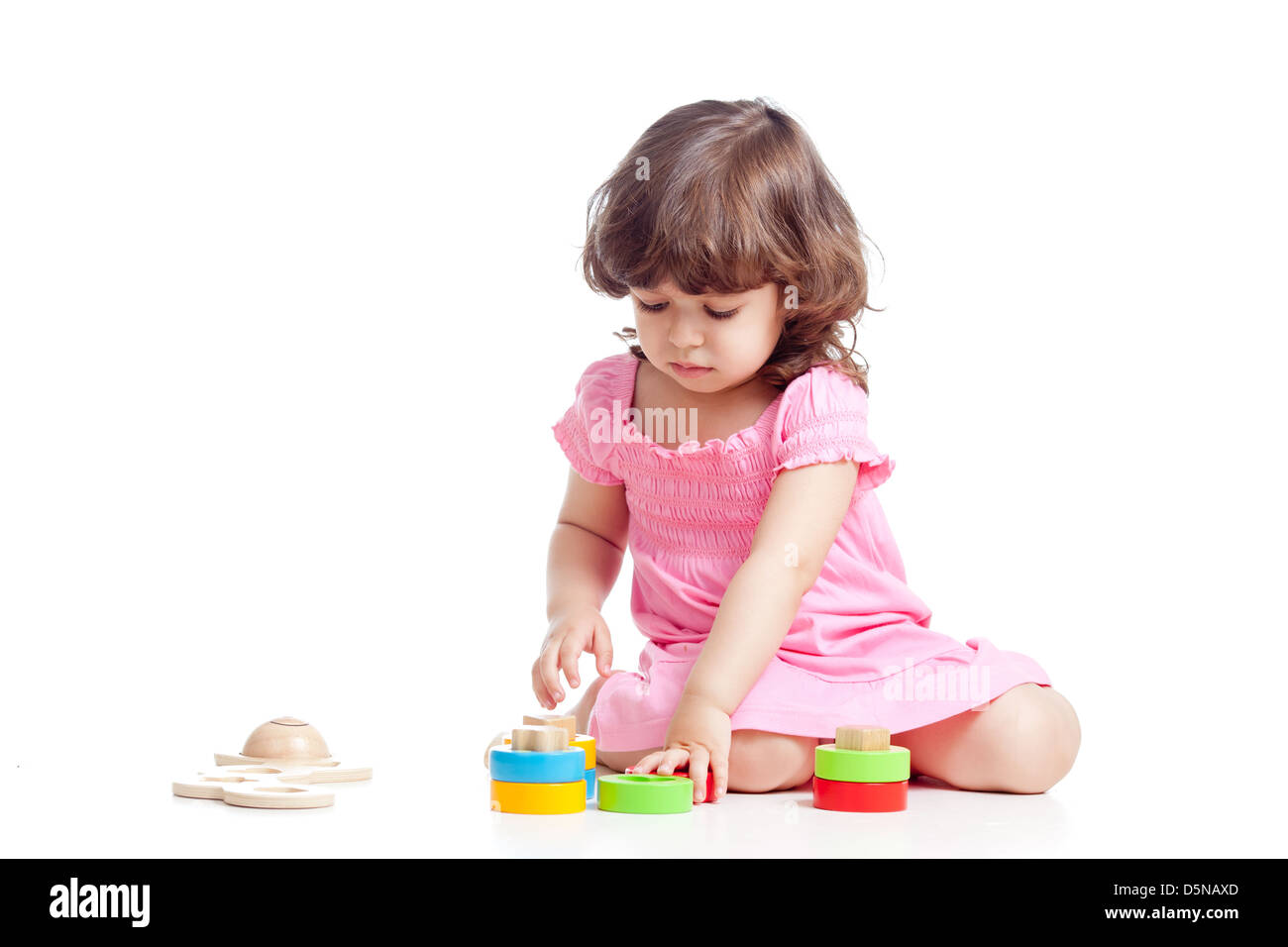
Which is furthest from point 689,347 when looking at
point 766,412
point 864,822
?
point 864,822

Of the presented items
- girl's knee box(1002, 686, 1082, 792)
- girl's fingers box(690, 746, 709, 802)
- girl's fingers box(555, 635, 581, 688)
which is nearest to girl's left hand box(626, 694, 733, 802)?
girl's fingers box(690, 746, 709, 802)

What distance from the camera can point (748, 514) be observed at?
1474 millimetres

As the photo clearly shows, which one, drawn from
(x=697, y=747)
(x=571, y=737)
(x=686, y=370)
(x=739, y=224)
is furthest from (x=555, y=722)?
(x=739, y=224)

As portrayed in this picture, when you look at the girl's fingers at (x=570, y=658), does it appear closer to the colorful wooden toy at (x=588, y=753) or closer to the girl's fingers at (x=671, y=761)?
the colorful wooden toy at (x=588, y=753)

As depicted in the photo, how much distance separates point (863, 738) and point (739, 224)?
0.47 metres

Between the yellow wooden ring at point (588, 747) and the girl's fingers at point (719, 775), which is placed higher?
the yellow wooden ring at point (588, 747)

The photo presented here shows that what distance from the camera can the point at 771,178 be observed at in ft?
4.71

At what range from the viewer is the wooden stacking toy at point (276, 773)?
1.21 metres

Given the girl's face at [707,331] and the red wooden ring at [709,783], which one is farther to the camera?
the girl's face at [707,331]

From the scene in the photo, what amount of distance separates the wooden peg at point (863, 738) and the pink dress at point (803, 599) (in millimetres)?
73
